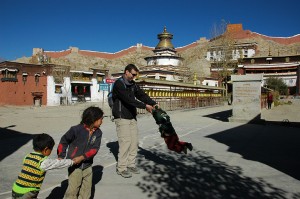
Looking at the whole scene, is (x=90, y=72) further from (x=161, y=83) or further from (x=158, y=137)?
(x=158, y=137)

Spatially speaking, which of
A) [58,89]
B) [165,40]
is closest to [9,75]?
[58,89]

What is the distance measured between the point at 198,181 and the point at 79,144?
7.37ft

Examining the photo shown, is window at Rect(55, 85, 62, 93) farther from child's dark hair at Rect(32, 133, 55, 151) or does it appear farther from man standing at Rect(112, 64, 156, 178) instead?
child's dark hair at Rect(32, 133, 55, 151)

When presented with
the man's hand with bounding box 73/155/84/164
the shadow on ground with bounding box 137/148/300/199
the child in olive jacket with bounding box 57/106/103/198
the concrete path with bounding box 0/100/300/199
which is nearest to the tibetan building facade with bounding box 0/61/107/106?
the concrete path with bounding box 0/100/300/199

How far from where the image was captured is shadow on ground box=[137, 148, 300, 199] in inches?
161

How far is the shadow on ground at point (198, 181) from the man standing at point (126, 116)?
0.45 metres

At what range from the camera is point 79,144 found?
3408 mm

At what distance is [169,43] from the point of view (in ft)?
164

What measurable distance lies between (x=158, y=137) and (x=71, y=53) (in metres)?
85.7

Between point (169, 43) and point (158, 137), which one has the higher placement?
point (169, 43)

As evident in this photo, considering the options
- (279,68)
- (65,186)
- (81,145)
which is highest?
(279,68)

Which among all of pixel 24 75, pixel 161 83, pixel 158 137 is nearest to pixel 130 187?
pixel 158 137

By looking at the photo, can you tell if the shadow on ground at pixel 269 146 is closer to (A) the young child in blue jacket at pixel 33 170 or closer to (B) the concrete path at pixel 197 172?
(B) the concrete path at pixel 197 172

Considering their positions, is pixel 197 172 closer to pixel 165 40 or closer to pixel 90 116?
pixel 90 116
